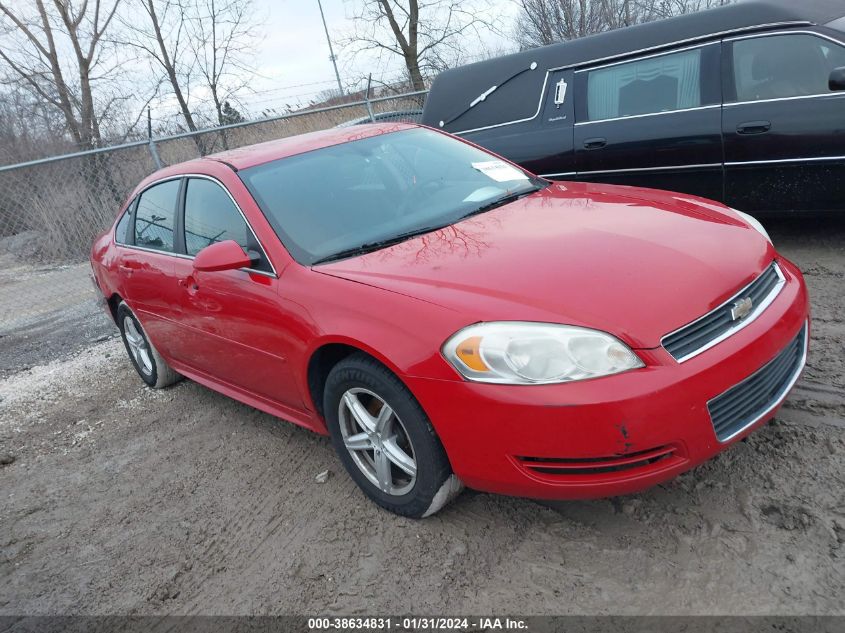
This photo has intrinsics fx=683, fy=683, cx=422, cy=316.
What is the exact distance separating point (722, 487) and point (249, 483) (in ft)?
7.15

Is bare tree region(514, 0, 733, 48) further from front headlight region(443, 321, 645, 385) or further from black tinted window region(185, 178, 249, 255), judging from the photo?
front headlight region(443, 321, 645, 385)

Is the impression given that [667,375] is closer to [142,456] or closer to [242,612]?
[242,612]

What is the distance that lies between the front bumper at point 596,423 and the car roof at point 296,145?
178cm

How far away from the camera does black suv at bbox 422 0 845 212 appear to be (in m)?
4.68

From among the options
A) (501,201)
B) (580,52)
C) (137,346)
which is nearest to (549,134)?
(580,52)

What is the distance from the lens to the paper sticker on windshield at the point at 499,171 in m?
3.72

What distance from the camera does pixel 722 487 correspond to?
8.66 feet

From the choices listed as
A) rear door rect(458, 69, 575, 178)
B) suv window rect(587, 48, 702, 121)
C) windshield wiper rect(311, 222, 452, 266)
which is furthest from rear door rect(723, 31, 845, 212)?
windshield wiper rect(311, 222, 452, 266)

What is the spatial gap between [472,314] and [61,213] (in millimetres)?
9550

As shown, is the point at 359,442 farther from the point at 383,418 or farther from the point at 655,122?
the point at 655,122

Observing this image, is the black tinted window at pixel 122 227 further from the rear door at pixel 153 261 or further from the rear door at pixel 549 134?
the rear door at pixel 549 134

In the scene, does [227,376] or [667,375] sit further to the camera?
Result: [227,376]

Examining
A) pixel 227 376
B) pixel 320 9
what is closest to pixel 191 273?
pixel 227 376

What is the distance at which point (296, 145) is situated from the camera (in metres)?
3.77
